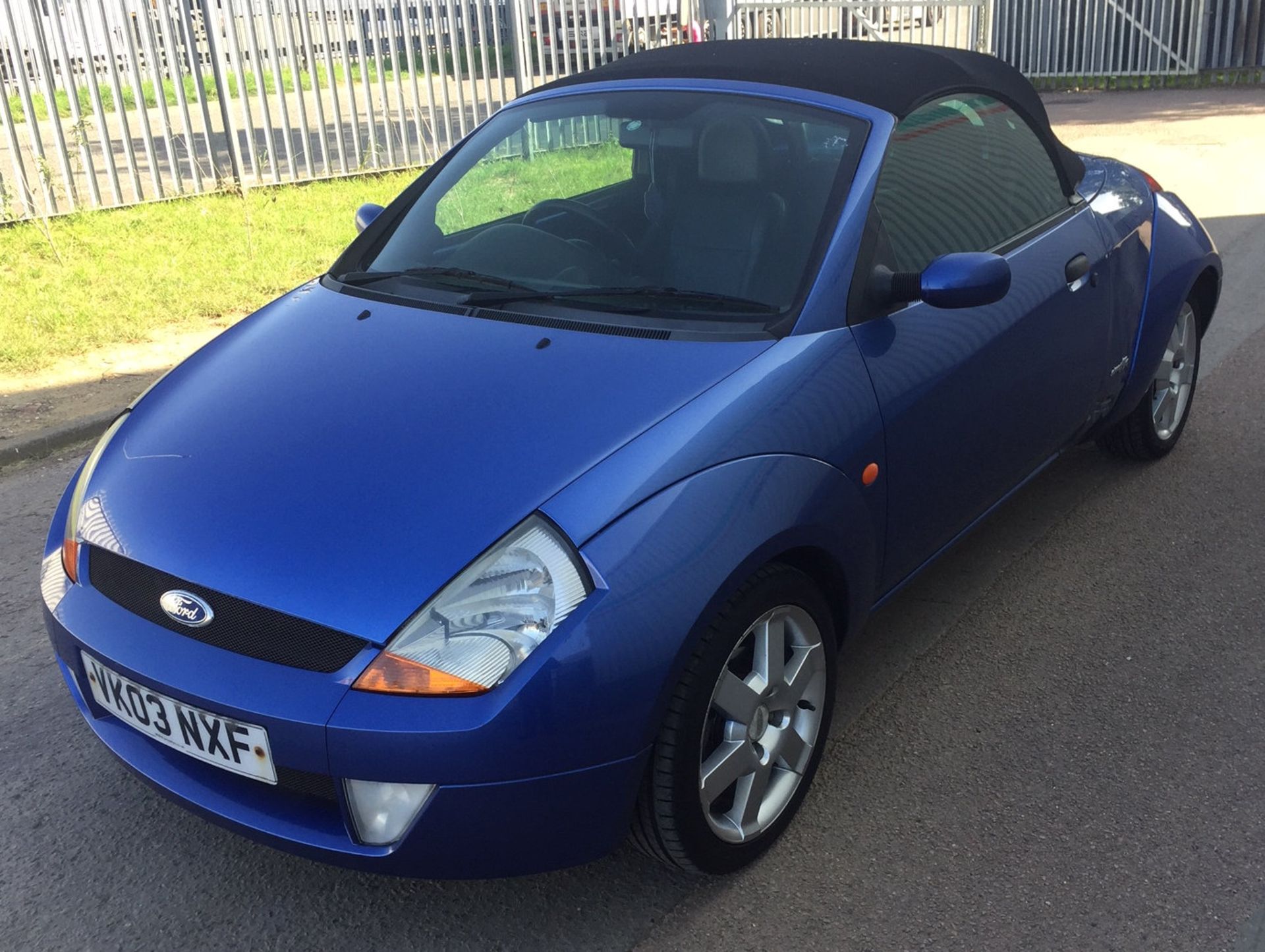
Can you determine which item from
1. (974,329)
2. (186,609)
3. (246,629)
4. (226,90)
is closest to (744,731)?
(246,629)

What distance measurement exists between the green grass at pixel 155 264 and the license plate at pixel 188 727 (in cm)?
433

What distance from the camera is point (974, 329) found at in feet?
10.6

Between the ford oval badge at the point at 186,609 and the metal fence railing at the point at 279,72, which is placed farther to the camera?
the metal fence railing at the point at 279,72

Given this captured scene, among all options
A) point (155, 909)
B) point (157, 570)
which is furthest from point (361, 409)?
point (155, 909)

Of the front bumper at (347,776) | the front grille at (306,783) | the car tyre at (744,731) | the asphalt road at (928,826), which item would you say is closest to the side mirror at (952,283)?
the car tyre at (744,731)

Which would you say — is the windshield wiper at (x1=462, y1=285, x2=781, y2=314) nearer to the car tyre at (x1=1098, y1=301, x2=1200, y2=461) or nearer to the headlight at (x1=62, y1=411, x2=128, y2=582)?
the headlight at (x1=62, y1=411, x2=128, y2=582)

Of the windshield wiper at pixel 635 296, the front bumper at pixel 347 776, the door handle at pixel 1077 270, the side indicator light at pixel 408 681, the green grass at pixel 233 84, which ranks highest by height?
the windshield wiper at pixel 635 296

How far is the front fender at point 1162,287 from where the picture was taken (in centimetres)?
424

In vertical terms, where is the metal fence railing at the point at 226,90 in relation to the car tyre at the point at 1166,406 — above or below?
above

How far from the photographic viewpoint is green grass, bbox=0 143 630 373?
6738 mm

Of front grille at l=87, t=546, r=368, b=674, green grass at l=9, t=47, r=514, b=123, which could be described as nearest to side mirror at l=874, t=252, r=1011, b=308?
front grille at l=87, t=546, r=368, b=674

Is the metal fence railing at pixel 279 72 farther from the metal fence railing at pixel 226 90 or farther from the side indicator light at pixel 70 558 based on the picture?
the side indicator light at pixel 70 558

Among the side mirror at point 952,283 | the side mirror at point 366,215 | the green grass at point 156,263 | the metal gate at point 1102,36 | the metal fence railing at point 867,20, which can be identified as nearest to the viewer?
the side mirror at point 952,283

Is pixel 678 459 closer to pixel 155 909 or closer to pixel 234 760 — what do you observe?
pixel 234 760
